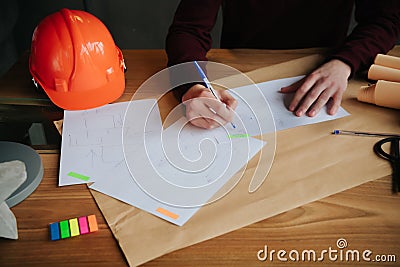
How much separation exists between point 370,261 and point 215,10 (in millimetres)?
737

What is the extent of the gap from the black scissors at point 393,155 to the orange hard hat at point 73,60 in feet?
1.71

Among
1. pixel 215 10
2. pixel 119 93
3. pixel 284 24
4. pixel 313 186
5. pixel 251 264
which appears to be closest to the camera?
pixel 251 264

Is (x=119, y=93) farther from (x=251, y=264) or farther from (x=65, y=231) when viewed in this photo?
(x=251, y=264)

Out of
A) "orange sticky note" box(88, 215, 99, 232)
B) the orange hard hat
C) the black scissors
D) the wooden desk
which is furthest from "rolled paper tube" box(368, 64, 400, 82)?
"orange sticky note" box(88, 215, 99, 232)

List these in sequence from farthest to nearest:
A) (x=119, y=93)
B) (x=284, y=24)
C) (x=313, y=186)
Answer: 1. (x=284, y=24)
2. (x=119, y=93)
3. (x=313, y=186)

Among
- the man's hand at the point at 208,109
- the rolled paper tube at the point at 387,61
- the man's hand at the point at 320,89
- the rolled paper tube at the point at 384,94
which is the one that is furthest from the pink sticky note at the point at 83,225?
the rolled paper tube at the point at 387,61

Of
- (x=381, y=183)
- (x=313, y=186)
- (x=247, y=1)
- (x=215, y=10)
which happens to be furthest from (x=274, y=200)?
(x=247, y=1)

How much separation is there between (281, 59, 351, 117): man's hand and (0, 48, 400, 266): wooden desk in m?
0.22

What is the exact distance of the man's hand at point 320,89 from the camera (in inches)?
32.0

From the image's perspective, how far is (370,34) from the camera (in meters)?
1.00

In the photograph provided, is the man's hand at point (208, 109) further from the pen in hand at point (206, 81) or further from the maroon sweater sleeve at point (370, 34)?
the maroon sweater sleeve at point (370, 34)

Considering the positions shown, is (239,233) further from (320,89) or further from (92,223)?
(320,89)

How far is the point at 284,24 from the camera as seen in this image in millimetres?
1180

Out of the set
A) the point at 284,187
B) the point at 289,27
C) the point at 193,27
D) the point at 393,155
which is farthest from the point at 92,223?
the point at 289,27
